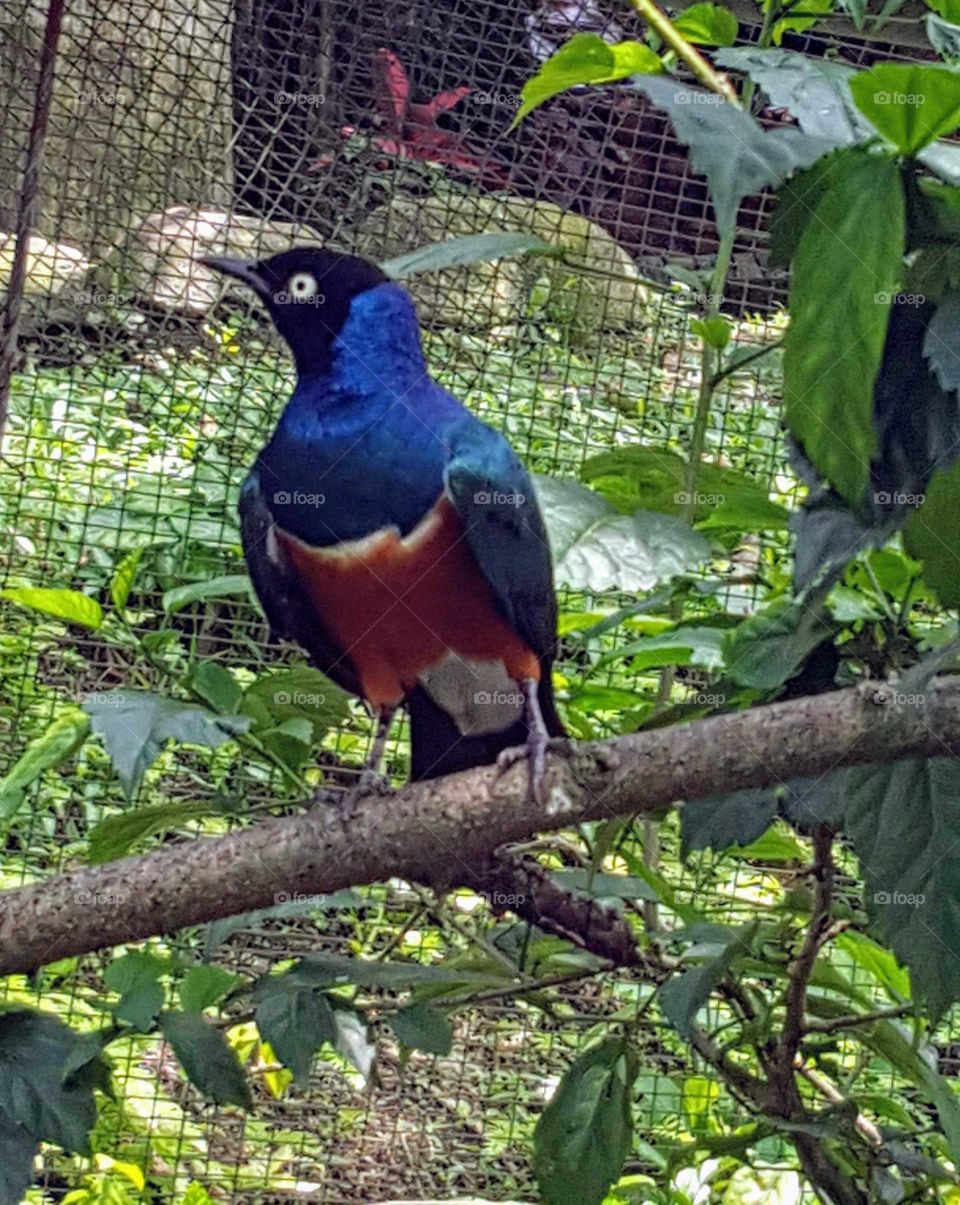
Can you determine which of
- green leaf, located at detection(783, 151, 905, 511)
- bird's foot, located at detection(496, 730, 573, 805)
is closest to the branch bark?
bird's foot, located at detection(496, 730, 573, 805)

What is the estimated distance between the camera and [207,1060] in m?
1.00

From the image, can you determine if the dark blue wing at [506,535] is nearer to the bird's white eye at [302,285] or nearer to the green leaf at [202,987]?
the bird's white eye at [302,285]

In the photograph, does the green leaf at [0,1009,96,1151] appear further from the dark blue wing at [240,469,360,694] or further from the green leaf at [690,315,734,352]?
the green leaf at [690,315,734,352]

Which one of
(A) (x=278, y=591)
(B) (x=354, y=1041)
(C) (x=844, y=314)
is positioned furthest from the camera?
(A) (x=278, y=591)

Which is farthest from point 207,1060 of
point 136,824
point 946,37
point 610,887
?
point 946,37

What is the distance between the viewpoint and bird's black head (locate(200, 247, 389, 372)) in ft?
4.46

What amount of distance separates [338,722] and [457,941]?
0.45 m

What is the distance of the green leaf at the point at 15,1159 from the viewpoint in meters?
0.92

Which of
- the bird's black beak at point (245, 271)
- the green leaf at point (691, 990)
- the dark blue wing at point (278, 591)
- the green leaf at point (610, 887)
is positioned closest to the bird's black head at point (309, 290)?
the bird's black beak at point (245, 271)

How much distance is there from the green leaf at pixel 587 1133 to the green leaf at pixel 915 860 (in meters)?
0.26

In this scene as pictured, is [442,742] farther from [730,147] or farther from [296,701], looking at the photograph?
[730,147]

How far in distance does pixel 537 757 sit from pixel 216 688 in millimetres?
246

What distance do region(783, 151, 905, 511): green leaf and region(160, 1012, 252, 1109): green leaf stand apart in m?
0.58

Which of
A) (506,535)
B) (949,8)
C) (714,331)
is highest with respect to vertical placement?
(949,8)
